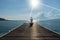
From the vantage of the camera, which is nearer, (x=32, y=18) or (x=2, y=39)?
(x=2, y=39)

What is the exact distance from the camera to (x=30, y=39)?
1094 cm

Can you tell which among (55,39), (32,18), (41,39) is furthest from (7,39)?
(32,18)

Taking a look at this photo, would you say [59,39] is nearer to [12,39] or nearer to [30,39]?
[30,39]

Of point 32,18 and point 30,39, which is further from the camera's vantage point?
point 32,18

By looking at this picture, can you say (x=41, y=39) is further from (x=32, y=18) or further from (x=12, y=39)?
(x=32, y=18)

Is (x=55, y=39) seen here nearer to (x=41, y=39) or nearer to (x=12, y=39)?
(x=41, y=39)

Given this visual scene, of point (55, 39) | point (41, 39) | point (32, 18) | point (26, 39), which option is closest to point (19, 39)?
point (26, 39)

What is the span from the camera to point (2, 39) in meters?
11.1

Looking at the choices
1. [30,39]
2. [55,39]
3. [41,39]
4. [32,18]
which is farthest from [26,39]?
[32,18]

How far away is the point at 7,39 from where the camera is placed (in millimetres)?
11094

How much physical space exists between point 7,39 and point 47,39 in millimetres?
2550

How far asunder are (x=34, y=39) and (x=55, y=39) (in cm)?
133

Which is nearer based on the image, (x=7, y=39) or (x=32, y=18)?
(x=7, y=39)

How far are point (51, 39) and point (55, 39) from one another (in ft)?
0.83
